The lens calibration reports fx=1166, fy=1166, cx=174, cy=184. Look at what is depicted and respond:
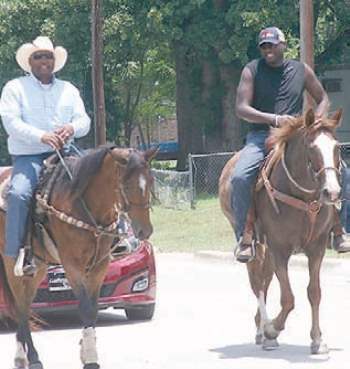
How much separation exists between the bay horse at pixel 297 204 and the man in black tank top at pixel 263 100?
17 cm

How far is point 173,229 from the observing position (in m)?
27.7

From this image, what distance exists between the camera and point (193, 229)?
2717 cm

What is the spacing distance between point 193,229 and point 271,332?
16.2 meters

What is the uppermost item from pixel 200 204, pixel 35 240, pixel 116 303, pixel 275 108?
pixel 275 108

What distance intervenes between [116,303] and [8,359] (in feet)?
7.88

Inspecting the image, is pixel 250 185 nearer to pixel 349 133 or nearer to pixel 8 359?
pixel 8 359

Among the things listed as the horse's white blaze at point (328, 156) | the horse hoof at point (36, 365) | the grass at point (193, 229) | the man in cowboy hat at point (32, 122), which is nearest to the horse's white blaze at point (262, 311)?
the horse's white blaze at point (328, 156)

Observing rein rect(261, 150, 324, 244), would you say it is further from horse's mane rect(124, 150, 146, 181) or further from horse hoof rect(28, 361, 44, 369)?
horse hoof rect(28, 361, 44, 369)

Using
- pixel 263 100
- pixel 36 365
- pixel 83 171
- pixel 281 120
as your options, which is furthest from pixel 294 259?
pixel 83 171

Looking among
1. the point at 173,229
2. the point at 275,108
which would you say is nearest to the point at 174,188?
the point at 173,229

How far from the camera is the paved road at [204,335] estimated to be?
34.4ft

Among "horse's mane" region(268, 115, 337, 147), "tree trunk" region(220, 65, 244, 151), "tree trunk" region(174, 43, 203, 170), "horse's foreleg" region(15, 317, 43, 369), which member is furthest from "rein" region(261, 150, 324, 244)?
"tree trunk" region(174, 43, 203, 170)

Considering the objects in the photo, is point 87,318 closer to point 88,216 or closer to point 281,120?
point 88,216

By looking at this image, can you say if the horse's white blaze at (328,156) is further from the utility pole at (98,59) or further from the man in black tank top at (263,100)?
the utility pole at (98,59)
